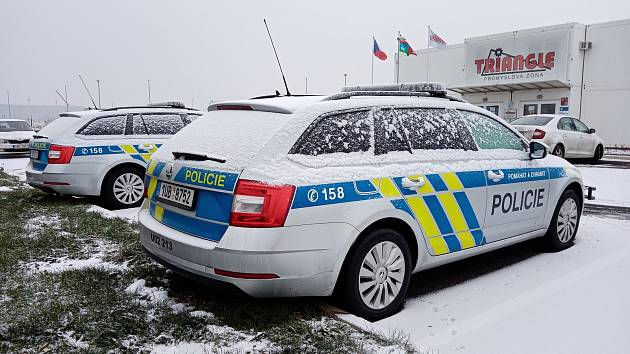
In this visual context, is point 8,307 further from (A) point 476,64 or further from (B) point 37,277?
(A) point 476,64

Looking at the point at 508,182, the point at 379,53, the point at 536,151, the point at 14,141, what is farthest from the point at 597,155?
the point at 14,141

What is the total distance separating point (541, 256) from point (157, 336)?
12.7 ft

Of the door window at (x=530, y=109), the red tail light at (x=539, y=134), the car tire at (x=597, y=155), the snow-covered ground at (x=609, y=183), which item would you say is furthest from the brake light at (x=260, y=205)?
the door window at (x=530, y=109)

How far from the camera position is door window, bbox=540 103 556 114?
23375 mm

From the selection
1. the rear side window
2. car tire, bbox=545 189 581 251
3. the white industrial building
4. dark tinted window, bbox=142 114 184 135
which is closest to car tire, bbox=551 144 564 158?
car tire, bbox=545 189 581 251

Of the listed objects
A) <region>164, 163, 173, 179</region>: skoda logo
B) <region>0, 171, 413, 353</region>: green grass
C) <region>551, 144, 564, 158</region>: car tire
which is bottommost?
<region>0, 171, 413, 353</region>: green grass

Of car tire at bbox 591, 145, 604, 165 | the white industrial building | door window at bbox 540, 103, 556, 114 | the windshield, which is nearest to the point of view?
car tire at bbox 591, 145, 604, 165

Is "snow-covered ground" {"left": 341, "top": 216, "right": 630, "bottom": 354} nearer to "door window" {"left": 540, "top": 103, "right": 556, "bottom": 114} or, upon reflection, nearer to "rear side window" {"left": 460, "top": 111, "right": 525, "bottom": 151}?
"rear side window" {"left": 460, "top": 111, "right": 525, "bottom": 151}

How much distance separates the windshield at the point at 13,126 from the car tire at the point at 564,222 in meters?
18.0

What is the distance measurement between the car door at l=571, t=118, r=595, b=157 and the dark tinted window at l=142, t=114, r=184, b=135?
37.0 ft

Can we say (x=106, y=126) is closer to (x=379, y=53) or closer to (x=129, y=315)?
(x=129, y=315)

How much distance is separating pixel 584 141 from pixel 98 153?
12.8m

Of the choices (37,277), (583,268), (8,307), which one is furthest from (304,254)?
(583,268)

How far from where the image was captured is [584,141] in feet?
46.1
